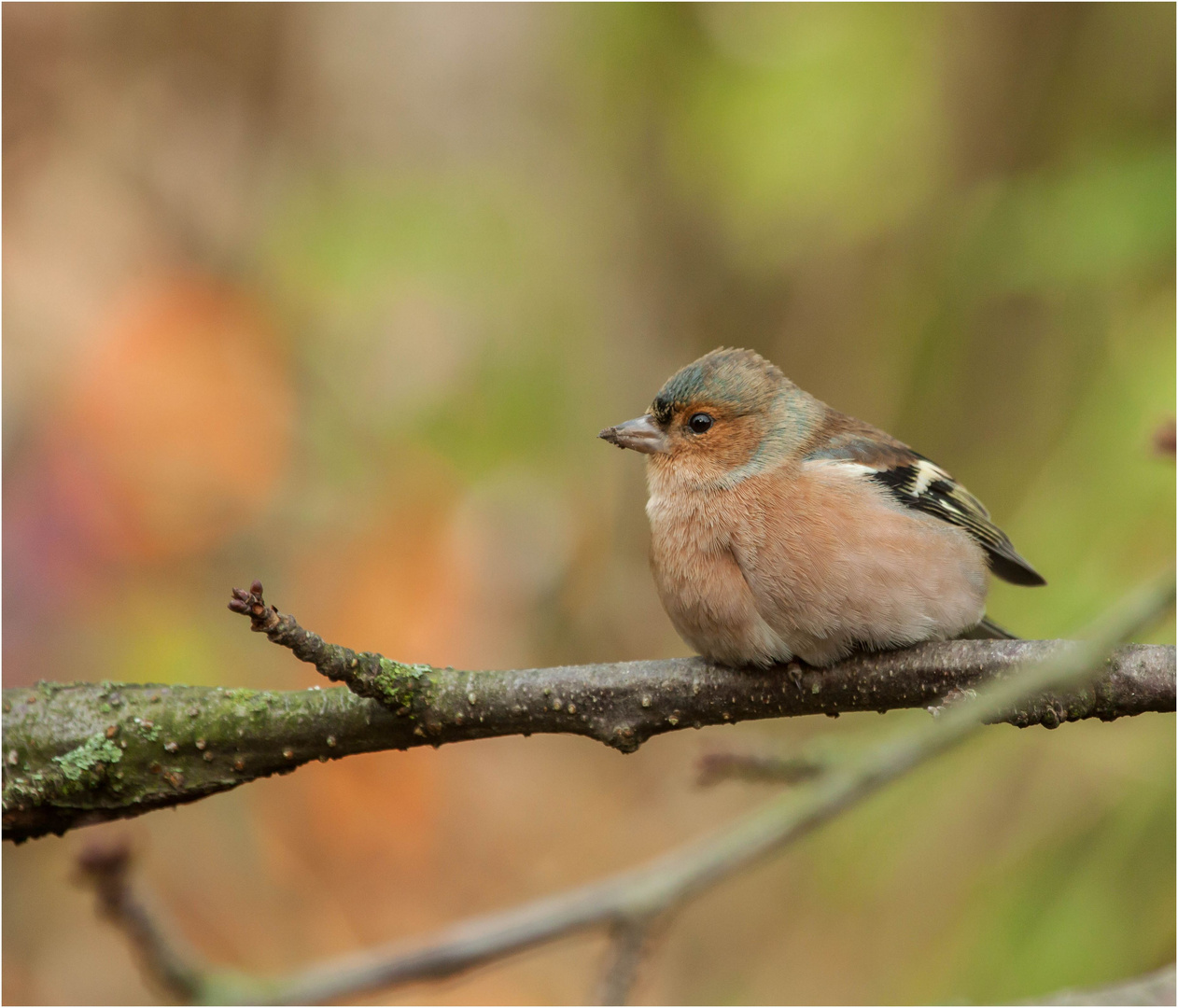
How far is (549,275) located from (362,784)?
10.9ft

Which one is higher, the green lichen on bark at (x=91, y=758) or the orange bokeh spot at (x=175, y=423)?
the orange bokeh spot at (x=175, y=423)

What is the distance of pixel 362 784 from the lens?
6699 millimetres

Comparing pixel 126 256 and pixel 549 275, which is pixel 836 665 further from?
pixel 126 256

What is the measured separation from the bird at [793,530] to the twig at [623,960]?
89 centimetres

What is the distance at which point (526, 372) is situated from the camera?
5.89 metres

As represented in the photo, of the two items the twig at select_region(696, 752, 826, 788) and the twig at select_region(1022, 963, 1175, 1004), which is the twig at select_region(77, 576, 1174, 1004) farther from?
the twig at select_region(1022, 963, 1175, 1004)

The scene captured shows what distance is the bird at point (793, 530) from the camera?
356 cm

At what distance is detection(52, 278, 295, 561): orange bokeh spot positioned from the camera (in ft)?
19.8

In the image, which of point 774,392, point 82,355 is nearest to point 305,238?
point 82,355

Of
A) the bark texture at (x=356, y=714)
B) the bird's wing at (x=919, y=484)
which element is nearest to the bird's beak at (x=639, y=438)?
the bird's wing at (x=919, y=484)

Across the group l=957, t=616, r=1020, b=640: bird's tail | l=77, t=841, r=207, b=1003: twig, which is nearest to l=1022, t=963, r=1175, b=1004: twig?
l=957, t=616, r=1020, b=640: bird's tail

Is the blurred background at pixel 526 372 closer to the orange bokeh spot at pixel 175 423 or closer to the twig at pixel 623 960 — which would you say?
the orange bokeh spot at pixel 175 423

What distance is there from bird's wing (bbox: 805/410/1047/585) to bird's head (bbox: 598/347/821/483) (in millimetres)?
159

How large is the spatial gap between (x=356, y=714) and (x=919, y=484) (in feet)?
8.13
